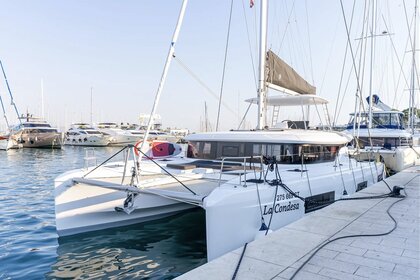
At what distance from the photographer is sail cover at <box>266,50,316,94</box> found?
10391 mm

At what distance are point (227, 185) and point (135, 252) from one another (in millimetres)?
2375

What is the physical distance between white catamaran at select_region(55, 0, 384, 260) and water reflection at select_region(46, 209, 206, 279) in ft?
1.19

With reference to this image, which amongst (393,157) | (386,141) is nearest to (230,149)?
(393,157)

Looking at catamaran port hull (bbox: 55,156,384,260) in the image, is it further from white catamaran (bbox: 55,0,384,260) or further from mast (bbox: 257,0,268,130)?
mast (bbox: 257,0,268,130)

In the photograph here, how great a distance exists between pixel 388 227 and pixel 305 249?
1.98m

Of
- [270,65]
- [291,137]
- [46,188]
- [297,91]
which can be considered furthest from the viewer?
[46,188]

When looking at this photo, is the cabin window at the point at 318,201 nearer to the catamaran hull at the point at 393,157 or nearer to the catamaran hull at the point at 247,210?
the catamaran hull at the point at 247,210

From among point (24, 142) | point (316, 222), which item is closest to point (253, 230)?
point (316, 222)

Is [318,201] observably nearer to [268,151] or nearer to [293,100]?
[268,151]

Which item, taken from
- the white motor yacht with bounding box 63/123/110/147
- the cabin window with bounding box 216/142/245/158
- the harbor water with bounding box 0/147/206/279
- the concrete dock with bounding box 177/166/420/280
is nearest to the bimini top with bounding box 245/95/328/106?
the cabin window with bounding box 216/142/245/158

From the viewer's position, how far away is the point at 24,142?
39750 millimetres

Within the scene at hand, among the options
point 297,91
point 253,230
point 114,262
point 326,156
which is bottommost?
point 114,262

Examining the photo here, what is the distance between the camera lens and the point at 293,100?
11508mm

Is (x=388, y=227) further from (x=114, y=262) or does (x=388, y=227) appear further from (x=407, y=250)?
(x=114, y=262)
